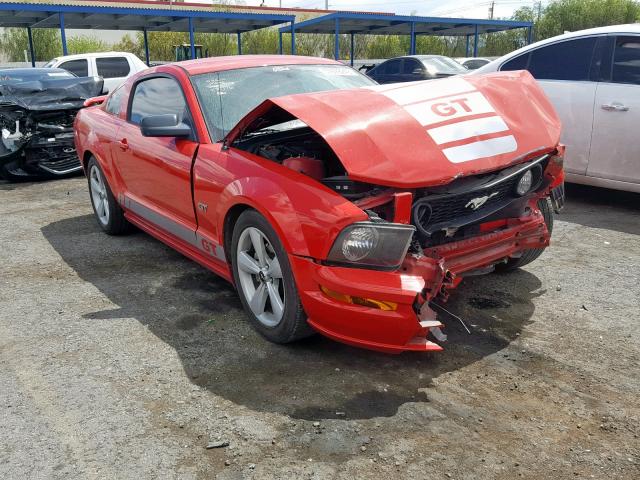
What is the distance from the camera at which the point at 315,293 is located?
3.09m

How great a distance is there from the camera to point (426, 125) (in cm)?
329

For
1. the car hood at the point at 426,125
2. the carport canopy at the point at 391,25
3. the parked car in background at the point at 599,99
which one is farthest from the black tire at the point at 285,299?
the carport canopy at the point at 391,25

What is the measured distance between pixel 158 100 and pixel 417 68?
10959 millimetres

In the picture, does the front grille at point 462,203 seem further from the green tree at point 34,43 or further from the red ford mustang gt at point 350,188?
the green tree at point 34,43

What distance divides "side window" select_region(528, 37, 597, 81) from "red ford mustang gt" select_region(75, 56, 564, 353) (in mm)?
2528

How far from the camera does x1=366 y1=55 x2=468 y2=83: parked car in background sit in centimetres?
1449

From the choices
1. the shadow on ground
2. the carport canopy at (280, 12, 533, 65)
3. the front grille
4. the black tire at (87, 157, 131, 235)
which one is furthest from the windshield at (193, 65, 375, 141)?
the carport canopy at (280, 12, 533, 65)

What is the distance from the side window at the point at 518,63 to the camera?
6.58 m

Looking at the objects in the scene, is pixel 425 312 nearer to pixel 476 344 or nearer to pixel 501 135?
pixel 476 344

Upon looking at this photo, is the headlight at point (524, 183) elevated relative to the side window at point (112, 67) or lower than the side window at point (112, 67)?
lower

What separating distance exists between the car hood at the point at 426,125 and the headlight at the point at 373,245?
23 cm

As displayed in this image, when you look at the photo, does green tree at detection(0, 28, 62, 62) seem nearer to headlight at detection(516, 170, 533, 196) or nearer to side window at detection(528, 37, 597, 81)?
side window at detection(528, 37, 597, 81)

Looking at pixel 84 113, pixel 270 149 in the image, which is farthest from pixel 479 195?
pixel 84 113

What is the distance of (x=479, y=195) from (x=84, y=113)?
4234 mm
